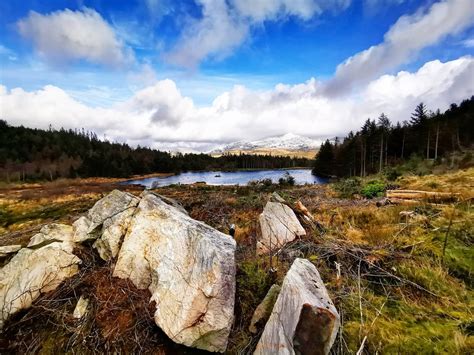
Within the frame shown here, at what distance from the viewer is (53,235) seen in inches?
174

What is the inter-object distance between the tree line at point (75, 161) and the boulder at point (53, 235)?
90.9m

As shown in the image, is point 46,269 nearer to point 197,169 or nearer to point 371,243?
point 371,243

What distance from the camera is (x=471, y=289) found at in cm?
326

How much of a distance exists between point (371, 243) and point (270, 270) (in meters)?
2.50

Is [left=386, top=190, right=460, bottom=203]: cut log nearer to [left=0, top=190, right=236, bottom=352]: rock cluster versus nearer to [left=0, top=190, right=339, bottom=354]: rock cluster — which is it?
[left=0, top=190, right=339, bottom=354]: rock cluster

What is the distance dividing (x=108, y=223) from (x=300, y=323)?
11.4 feet

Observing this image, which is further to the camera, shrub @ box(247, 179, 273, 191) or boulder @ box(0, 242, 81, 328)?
shrub @ box(247, 179, 273, 191)

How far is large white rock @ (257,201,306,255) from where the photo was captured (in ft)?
16.3

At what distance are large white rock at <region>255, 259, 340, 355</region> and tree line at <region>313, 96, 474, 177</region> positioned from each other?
150 feet

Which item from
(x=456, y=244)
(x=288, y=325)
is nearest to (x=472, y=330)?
(x=288, y=325)

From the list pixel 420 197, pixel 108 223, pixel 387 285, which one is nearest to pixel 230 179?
pixel 420 197

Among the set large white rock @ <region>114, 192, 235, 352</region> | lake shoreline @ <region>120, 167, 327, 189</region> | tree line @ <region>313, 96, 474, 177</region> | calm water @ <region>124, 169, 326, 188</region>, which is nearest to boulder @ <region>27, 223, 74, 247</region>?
large white rock @ <region>114, 192, 235, 352</region>

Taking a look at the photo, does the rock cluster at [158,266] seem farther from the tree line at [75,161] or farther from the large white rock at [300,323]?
the tree line at [75,161]

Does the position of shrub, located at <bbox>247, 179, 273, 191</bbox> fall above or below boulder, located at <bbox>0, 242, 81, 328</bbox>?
below
